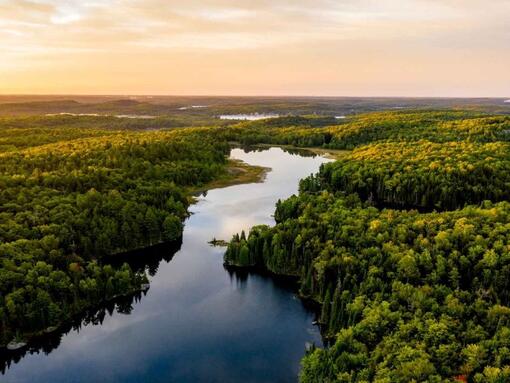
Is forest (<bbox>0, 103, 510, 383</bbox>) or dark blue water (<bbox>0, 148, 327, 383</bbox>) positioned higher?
forest (<bbox>0, 103, 510, 383</bbox>)

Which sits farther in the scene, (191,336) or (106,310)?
(106,310)

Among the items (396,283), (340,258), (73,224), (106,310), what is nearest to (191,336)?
(106,310)

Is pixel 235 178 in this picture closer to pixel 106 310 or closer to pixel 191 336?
pixel 106 310

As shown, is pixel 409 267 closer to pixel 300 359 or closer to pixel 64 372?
pixel 300 359

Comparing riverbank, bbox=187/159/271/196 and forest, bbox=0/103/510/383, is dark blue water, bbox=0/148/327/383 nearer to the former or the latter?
forest, bbox=0/103/510/383

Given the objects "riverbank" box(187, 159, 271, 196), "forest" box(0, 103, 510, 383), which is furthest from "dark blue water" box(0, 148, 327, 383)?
"riverbank" box(187, 159, 271, 196)

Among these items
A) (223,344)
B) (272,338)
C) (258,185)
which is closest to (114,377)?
(223,344)
